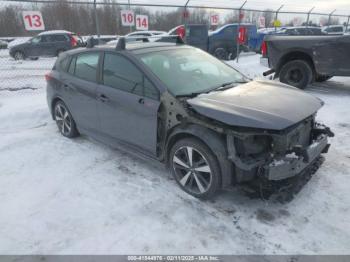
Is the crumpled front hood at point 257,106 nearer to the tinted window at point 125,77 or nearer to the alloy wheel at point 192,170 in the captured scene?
the alloy wheel at point 192,170

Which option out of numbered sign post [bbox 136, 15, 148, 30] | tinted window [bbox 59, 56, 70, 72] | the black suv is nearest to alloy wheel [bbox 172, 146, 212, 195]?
tinted window [bbox 59, 56, 70, 72]

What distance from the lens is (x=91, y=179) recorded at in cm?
372

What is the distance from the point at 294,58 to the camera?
296 inches

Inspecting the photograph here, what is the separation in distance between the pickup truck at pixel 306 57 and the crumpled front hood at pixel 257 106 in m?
4.19

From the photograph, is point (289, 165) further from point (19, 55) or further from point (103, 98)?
point (19, 55)

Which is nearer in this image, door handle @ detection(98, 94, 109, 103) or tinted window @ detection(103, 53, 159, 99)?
tinted window @ detection(103, 53, 159, 99)

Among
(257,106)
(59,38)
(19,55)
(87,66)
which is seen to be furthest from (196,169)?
(19,55)

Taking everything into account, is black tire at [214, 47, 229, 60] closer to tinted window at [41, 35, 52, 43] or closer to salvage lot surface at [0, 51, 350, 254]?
tinted window at [41, 35, 52, 43]

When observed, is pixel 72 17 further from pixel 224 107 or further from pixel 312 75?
pixel 224 107

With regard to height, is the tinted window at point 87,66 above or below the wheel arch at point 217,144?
above

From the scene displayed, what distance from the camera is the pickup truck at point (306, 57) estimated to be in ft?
22.1

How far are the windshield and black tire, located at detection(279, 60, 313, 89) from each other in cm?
400

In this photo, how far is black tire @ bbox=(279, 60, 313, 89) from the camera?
286 inches

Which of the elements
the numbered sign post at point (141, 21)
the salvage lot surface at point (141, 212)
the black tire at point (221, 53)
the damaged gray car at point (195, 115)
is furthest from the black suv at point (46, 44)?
the salvage lot surface at point (141, 212)
